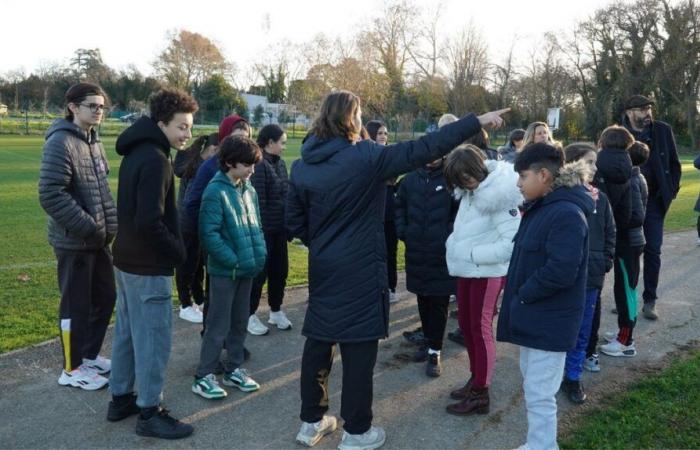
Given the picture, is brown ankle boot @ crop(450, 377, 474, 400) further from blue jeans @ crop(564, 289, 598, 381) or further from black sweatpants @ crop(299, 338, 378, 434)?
black sweatpants @ crop(299, 338, 378, 434)

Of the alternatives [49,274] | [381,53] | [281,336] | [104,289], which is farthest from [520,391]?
[381,53]

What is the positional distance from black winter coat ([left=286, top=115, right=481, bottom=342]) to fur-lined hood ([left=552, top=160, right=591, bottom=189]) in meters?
0.88

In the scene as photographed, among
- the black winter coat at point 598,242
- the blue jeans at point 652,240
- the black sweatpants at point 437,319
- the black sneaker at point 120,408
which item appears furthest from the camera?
the blue jeans at point 652,240

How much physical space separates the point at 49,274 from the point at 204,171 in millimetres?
4044

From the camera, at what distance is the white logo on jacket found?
4.10 m

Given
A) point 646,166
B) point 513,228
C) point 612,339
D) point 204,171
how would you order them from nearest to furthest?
point 513,228 < point 204,171 < point 612,339 < point 646,166

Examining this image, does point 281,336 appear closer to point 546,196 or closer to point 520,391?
point 520,391

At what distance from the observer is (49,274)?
765cm

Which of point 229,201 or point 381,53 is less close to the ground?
point 381,53

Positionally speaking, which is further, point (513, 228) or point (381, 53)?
point (381, 53)

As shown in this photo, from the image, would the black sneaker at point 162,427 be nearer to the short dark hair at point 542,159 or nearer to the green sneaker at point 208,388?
the green sneaker at point 208,388

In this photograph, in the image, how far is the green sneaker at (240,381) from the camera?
4348mm

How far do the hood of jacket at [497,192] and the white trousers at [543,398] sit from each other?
3.63 feet

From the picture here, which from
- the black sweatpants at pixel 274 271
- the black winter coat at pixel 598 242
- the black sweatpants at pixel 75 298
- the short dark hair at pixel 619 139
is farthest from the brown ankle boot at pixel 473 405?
the black sweatpants at pixel 75 298
